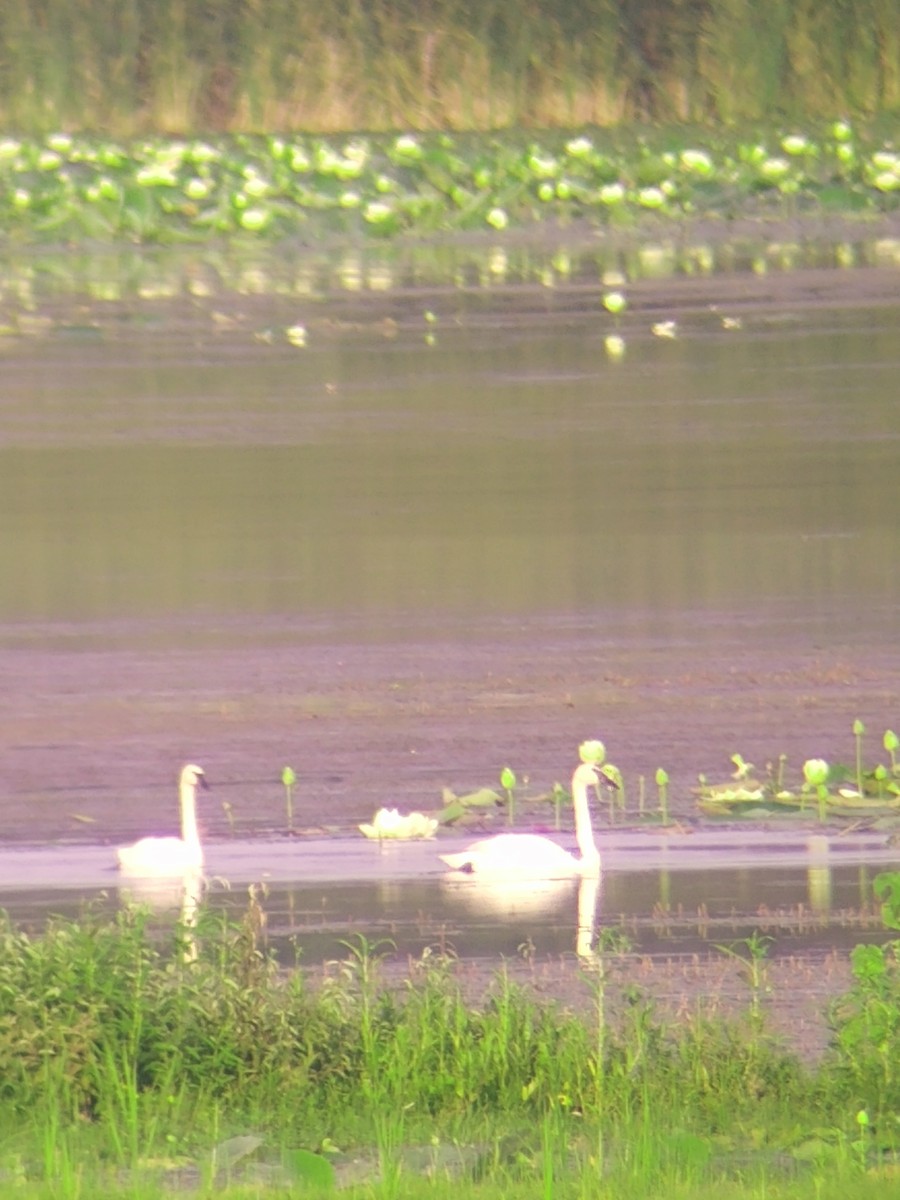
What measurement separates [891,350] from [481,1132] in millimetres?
13247

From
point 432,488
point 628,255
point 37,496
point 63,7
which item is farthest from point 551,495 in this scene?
point 63,7

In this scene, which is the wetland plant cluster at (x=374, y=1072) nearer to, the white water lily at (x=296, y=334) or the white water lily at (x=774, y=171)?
the white water lily at (x=296, y=334)

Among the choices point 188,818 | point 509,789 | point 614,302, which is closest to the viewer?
point 188,818

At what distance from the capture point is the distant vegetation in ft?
107

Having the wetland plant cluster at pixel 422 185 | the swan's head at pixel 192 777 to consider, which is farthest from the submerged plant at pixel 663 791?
the wetland plant cluster at pixel 422 185

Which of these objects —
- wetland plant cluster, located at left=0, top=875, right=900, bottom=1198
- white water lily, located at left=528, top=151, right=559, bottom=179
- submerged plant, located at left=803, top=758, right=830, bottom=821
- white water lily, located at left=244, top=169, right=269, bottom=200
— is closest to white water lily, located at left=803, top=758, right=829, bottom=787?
submerged plant, located at left=803, top=758, right=830, bottom=821

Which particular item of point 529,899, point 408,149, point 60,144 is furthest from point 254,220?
point 529,899

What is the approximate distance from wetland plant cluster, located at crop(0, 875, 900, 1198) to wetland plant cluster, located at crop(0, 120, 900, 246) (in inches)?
841

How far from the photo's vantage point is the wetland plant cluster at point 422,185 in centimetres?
2744

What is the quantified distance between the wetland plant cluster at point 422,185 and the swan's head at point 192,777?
61.7 feet

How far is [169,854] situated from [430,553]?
4.94 metres

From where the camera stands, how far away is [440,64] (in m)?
32.9

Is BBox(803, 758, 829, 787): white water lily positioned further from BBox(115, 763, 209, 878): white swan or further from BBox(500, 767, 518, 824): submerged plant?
BBox(115, 763, 209, 878): white swan

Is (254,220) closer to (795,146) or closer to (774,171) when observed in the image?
(774,171)
